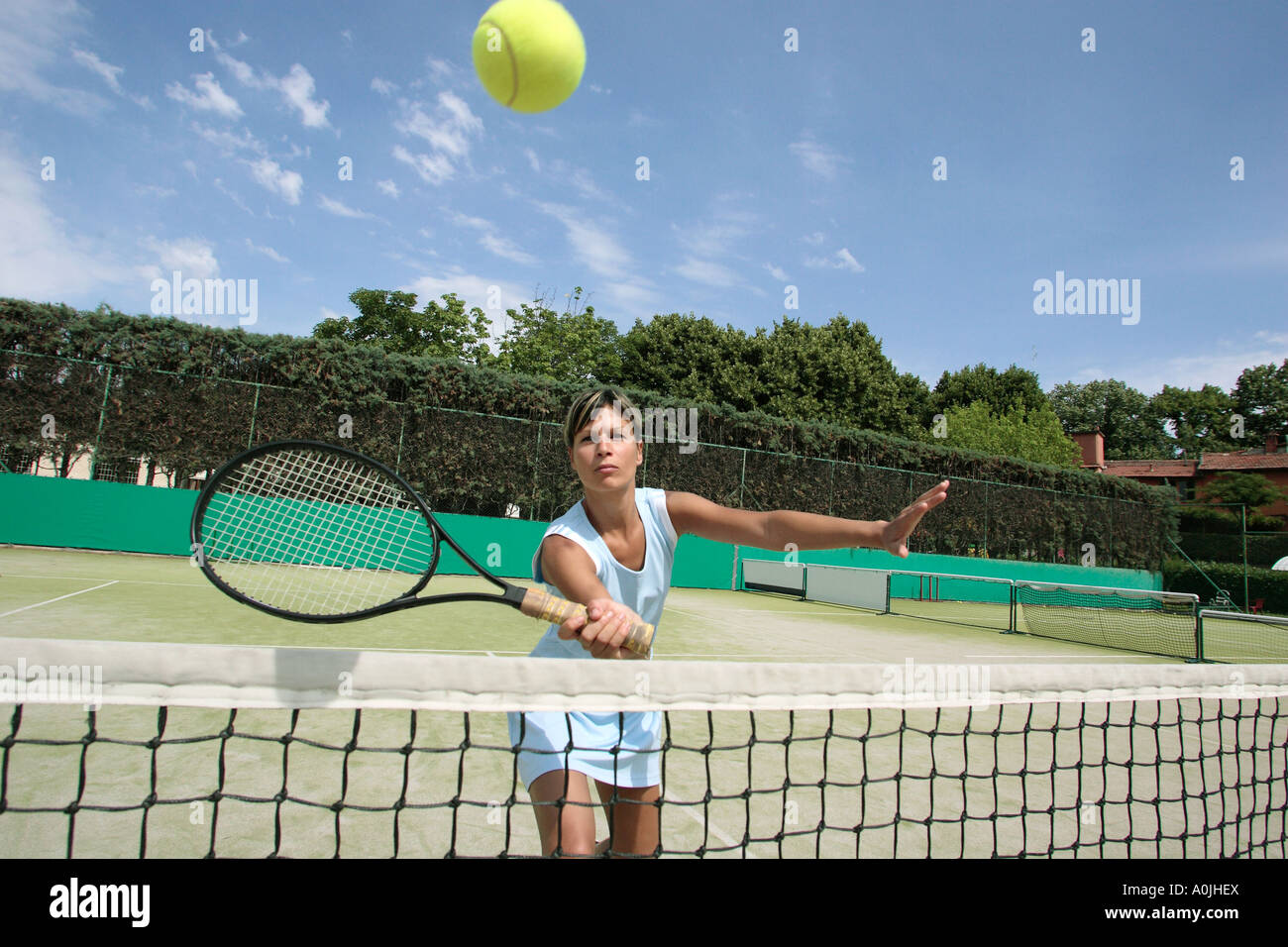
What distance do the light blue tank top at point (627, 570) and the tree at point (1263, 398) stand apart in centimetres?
6510

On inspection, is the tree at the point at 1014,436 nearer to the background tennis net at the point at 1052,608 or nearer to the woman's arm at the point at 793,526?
the background tennis net at the point at 1052,608

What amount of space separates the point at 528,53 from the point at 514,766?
405 centimetres

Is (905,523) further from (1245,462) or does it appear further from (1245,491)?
(1245,462)

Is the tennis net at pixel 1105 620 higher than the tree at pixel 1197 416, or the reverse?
the tree at pixel 1197 416

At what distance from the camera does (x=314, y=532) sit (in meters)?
3.43

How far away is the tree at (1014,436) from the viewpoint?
27391mm

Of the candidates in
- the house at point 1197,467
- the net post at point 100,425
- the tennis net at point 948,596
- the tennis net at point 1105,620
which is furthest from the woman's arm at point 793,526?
the house at point 1197,467

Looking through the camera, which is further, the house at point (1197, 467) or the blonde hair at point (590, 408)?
the house at point (1197, 467)

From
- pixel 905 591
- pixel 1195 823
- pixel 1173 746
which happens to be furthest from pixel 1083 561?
pixel 1195 823

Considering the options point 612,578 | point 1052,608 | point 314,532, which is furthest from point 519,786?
point 1052,608

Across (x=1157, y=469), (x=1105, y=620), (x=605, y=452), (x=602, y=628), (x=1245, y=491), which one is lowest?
(x=1105, y=620)

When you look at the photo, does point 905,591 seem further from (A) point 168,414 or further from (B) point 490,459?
(A) point 168,414
